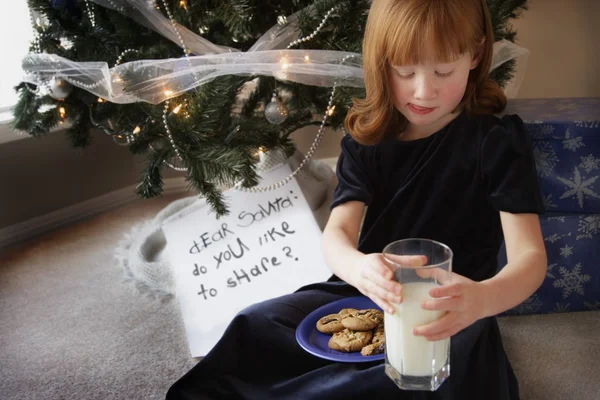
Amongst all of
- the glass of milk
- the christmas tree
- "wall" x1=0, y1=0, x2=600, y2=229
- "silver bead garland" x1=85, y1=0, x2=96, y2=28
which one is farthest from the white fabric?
the glass of milk

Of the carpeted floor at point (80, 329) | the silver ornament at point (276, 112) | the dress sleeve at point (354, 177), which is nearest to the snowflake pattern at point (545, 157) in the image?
the dress sleeve at point (354, 177)

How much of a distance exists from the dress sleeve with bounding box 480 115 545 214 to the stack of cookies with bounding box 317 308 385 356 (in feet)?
0.79

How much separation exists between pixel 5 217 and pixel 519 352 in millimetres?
1409

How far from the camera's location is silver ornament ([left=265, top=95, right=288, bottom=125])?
1.29m

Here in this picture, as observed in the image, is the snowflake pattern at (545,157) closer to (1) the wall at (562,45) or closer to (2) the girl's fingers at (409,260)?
(2) the girl's fingers at (409,260)

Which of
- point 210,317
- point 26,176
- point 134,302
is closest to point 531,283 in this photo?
point 210,317

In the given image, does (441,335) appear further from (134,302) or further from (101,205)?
(101,205)

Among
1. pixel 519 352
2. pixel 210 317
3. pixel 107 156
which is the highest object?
pixel 107 156

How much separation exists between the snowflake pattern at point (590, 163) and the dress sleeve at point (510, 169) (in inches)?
12.3

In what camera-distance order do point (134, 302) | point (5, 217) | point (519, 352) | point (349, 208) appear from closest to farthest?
point (349, 208) → point (519, 352) → point (134, 302) → point (5, 217)

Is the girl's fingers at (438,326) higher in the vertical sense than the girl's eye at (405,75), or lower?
lower

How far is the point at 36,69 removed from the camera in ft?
4.49

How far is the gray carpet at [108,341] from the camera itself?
1.15m

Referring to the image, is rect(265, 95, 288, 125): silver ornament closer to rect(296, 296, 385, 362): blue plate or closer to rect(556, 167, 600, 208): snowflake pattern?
rect(296, 296, 385, 362): blue plate
